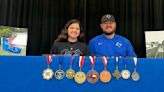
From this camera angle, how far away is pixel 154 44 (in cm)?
323

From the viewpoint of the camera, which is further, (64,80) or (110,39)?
(110,39)

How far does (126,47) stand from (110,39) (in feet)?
0.48

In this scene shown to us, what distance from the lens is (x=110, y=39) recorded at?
214 centimetres

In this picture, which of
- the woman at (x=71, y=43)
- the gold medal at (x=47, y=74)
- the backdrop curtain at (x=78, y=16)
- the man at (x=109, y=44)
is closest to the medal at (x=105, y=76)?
the gold medal at (x=47, y=74)

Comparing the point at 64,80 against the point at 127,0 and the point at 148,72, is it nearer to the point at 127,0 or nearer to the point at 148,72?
the point at 148,72

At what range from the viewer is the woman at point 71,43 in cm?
186

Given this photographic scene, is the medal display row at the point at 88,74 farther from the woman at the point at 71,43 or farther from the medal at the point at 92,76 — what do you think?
the woman at the point at 71,43

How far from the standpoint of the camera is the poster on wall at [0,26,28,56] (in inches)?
121

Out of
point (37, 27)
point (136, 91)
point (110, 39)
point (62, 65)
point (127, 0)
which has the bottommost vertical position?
point (136, 91)

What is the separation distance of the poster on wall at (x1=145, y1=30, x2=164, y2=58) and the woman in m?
1.50

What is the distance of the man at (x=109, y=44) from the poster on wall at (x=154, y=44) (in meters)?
1.22

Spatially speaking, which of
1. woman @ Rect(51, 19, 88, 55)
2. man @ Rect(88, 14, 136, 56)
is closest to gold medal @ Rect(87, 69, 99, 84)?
woman @ Rect(51, 19, 88, 55)

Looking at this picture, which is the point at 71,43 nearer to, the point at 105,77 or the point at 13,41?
the point at 105,77

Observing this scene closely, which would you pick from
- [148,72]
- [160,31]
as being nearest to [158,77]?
[148,72]
